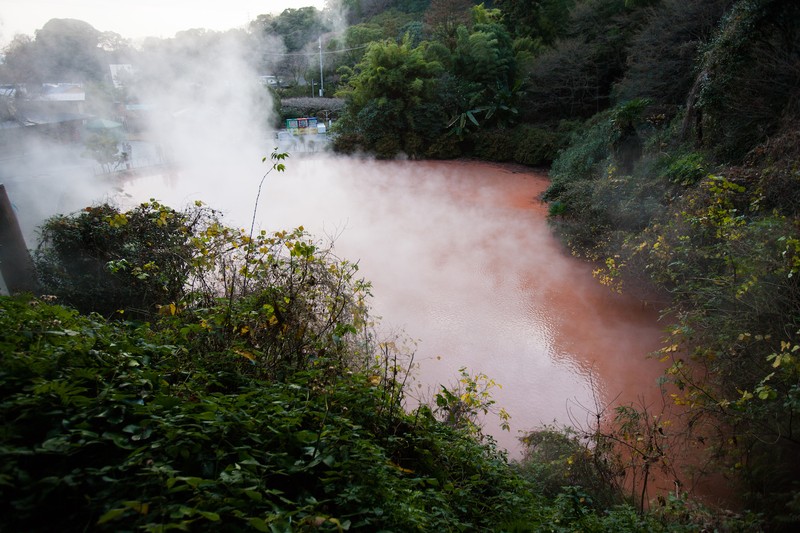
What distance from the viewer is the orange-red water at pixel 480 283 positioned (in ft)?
18.3

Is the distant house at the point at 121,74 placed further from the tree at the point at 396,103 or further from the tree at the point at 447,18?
the tree at the point at 447,18

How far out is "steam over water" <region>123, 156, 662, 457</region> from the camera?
18.4 feet

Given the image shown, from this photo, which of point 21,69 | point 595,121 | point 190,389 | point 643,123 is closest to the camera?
point 190,389

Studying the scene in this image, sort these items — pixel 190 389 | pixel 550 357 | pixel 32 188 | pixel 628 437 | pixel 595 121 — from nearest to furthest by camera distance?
pixel 190 389 < pixel 628 437 < pixel 550 357 < pixel 32 188 < pixel 595 121

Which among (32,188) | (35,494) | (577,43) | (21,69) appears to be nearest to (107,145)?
(21,69)

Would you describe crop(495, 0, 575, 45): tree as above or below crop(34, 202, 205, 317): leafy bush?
above

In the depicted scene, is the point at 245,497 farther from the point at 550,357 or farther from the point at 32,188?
the point at 32,188

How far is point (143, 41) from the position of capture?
1305cm

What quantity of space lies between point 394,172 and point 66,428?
45.8 ft

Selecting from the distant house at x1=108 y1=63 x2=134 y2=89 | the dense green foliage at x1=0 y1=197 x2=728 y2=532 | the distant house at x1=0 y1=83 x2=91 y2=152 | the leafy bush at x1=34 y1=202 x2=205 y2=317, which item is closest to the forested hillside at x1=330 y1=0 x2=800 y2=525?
the dense green foliage at x1=0 y1=197 x2=728 y2=532

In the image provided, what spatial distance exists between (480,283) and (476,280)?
0.38 ft

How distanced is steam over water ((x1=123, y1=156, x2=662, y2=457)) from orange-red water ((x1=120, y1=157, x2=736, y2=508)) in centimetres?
2

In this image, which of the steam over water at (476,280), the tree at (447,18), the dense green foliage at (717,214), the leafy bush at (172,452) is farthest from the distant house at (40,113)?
the tree at (447,18)

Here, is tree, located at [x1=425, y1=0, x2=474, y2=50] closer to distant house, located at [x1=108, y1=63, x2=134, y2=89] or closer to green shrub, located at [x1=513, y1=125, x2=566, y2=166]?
green shrub, located at [x1=513, y1=125, x2=566, y2=166]
